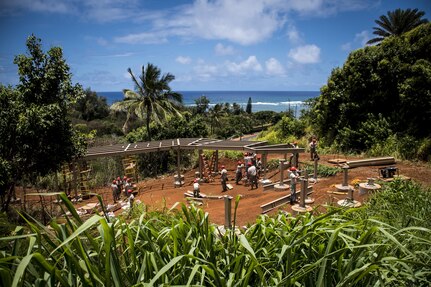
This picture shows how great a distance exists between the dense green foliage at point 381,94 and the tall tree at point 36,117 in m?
15.4

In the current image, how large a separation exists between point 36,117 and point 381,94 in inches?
693

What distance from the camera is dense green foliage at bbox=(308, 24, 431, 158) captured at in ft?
54.0

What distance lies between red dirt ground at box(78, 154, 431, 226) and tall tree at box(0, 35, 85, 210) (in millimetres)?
3529

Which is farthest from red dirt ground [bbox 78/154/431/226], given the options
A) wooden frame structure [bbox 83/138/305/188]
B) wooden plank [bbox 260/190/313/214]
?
wooden frame structure [bbox 83/138/305/188]

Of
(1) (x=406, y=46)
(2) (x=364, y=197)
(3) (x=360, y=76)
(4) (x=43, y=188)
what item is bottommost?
(4) (x=43, y=188)

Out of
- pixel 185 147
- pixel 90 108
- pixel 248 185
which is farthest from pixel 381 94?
pixel 90 108

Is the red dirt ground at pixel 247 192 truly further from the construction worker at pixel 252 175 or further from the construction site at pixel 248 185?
the construction worker at pixel 252 175

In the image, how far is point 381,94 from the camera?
18.3 m

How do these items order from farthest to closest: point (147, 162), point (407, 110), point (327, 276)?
point (147, 162) → point (407, 110) → point (327, 276)

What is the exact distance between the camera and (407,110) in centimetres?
1719

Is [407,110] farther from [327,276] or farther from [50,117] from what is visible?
[327,276]

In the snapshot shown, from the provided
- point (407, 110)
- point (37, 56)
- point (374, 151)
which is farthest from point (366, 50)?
point (37, 56)

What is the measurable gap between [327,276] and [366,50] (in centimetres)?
2036

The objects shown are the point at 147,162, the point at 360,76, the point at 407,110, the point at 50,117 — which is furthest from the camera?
the point at 147,162
